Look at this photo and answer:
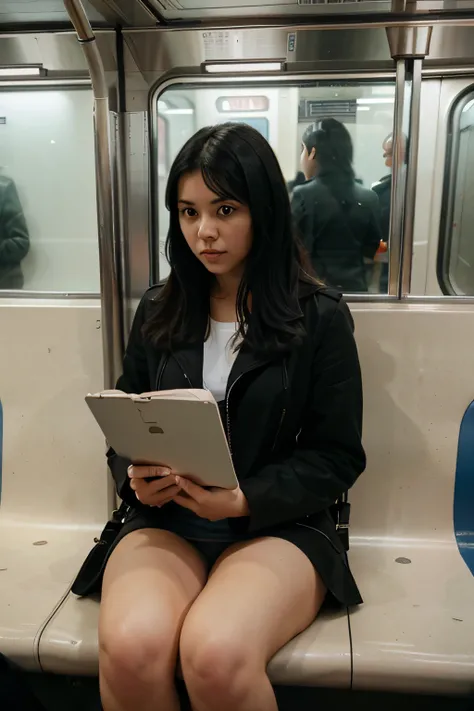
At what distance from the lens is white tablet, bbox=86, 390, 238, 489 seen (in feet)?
4.31

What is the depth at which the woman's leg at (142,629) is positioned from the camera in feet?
4.67

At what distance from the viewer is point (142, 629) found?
144cm

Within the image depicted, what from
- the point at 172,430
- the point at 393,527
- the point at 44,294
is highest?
the point at 44,294

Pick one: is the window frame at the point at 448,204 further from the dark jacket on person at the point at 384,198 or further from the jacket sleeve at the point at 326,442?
the jacket sleeve at the point at 326,442

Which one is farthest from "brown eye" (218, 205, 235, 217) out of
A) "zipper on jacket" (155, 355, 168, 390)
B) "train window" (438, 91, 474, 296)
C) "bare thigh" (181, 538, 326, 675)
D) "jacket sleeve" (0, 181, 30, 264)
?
"train window" (438, 91, 474, 296)

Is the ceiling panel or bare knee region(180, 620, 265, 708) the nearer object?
bare knee region(180, 620, 265, 708)

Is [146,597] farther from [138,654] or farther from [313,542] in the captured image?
[313,542]

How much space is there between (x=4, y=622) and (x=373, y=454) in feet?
4.30

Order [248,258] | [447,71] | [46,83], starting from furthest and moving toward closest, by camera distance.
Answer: [46,83] → [447,71] → [248,258]

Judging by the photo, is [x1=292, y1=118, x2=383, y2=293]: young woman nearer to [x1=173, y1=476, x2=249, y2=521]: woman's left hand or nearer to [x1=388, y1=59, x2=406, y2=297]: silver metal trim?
[x1=388, y1=59, x2=406, y2=297]: silver metal trim

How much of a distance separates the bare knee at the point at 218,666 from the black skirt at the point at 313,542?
320mm

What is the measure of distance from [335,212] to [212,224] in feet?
3.76

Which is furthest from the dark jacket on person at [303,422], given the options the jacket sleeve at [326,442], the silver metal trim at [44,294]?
the silver metal trim at [44,294]

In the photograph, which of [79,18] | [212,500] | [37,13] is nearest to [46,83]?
[37,13]
